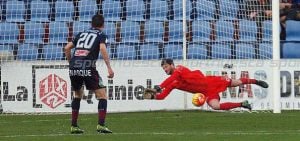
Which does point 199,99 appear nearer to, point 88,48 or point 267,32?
point 267,32

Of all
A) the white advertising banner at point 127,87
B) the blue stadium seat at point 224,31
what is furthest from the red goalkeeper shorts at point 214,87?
the blue stadium seat at point 224,31

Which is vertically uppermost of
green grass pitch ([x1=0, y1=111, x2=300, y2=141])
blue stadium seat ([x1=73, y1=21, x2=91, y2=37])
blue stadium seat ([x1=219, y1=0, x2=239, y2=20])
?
blue stadium seat ([x1=219, y1=0, x2=239, y2=20])

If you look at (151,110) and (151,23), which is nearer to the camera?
(151,110)

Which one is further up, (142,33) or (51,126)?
(142,33)

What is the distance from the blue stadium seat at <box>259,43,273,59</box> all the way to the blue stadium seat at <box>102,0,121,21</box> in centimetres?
409

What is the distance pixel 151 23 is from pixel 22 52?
348 cm

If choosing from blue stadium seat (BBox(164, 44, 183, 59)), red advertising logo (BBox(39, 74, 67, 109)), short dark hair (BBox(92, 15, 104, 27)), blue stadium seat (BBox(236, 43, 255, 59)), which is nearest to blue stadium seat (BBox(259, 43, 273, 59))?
blue stadium seat (BBox(236, 43, 255, 59))

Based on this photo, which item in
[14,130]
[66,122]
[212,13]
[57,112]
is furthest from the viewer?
[212,13]

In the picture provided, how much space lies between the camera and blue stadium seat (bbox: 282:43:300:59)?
70.3ft

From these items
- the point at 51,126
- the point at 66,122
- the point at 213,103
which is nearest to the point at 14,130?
the point at 51,126

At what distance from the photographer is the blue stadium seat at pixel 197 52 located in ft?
68.7

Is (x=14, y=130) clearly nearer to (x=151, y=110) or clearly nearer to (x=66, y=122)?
(x=66, y=122)

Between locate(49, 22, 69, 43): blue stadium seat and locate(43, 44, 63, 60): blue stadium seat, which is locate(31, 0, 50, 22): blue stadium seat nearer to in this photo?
locate(49, 22, 69, 43): blue stadium seat

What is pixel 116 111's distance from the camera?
20125mm
